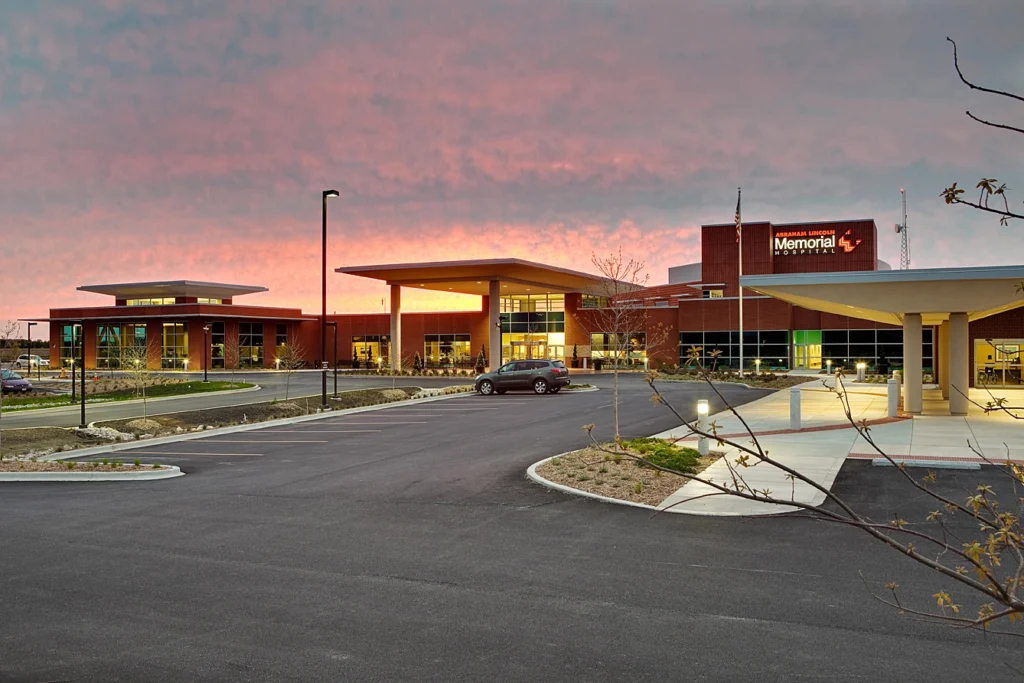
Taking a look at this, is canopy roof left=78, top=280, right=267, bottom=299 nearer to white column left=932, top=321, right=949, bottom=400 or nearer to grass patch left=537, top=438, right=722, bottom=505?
white column left=932, top=321, right=949, bottom=400

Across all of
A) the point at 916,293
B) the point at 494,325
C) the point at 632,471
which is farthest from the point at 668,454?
the point at 494,325

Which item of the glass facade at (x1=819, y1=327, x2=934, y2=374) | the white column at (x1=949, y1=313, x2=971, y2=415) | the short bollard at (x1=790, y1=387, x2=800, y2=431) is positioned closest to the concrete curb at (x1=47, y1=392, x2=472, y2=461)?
A: the short bollard at (x1=790, y1=387, x2=800, y2=431)

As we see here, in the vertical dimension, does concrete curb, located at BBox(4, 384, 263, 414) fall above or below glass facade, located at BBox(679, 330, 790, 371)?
below

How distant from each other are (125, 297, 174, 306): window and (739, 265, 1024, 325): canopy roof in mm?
62226

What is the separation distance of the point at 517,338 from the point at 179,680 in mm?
61919

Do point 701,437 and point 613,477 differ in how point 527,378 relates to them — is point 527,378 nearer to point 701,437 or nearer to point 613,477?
point 701,437

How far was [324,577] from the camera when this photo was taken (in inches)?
312

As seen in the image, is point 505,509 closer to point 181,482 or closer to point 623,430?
point 181,482

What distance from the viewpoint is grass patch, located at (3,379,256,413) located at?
32.3 metres

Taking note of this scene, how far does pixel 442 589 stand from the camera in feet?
24.6

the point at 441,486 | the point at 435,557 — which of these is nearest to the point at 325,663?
the point at 435,557

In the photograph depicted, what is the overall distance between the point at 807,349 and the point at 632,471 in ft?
153

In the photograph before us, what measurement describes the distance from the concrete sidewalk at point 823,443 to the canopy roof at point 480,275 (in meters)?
26.5

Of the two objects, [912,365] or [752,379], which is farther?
[752,379]
